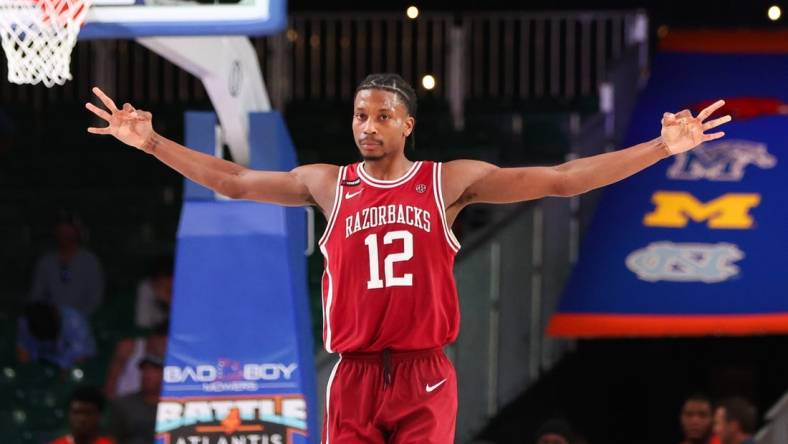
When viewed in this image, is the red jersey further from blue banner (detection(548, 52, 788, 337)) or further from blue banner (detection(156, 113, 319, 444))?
blue banner (detection(548, 52, 788, 337))

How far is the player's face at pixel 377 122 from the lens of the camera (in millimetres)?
5879

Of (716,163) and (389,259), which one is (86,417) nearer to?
(389,259)

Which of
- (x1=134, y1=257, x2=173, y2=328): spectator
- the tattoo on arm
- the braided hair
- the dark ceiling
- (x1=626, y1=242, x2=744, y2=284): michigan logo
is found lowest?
(x1=134, y1=257, x2=173, y2=328): spectator

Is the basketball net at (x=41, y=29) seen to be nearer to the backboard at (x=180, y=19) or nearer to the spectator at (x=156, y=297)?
the backboard at (x=180, y=19)

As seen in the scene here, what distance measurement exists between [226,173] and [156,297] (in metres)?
5.61

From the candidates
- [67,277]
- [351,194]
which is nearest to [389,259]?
[351,194]

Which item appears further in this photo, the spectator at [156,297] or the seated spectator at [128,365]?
the spectator at [156,297]

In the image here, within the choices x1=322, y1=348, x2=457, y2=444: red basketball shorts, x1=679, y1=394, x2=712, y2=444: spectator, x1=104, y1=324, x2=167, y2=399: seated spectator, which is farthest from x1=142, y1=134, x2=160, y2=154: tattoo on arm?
x1=679, y1=394, x2=712, y2=444: spectator

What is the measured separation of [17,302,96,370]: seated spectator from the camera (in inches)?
457

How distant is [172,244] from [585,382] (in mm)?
3781

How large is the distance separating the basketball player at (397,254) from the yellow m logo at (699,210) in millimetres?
6867

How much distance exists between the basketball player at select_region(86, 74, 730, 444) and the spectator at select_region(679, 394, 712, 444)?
440 centimetres

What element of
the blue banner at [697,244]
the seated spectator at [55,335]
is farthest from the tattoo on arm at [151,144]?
the blue banner at [697,244]

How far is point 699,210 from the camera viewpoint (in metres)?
12.7
